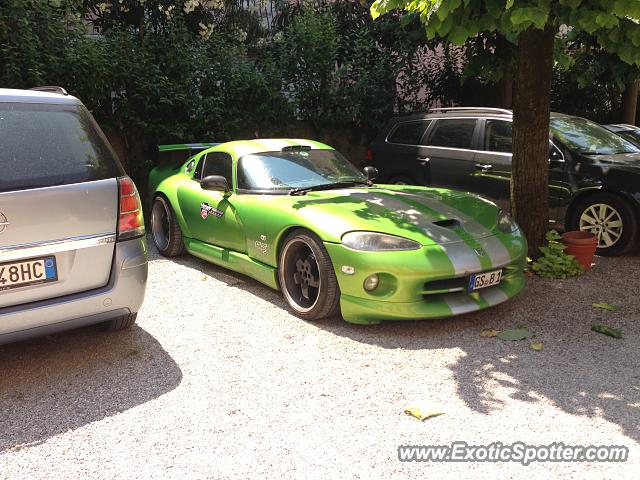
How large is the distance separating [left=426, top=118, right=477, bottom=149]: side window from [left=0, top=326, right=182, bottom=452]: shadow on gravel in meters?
5.07

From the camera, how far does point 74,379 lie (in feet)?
11.5

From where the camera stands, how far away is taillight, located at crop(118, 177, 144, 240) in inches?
139

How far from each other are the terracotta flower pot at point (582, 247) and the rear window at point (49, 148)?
4215 millimetres

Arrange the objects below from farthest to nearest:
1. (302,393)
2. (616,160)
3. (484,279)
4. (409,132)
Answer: (409,132) < (616,160) < (484,279) < (302,393)

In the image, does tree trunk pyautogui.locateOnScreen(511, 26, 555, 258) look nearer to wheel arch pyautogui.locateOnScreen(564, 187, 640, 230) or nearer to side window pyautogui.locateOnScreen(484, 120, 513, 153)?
wheel arch pyautogui.locateOnScreen(564, 187, 640, 230)

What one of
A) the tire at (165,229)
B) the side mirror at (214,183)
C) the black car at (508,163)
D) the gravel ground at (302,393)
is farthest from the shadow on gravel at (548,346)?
the black car at (508,163)

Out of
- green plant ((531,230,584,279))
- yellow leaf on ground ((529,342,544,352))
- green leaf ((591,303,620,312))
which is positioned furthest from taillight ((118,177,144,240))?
green plant ((531,230,584,279))

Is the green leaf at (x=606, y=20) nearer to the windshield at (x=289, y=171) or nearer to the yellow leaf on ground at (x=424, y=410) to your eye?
the windshield at (x=289, y=171)

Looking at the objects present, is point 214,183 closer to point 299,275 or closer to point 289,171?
point 289,171

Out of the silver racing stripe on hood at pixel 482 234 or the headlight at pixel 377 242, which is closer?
the headlight at pixel 377 242

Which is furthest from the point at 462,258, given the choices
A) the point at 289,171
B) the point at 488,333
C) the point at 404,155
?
the point at 404,155

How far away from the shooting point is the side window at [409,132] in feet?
27.2

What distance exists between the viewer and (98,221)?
3396 mm

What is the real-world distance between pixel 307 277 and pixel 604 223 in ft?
12.5
